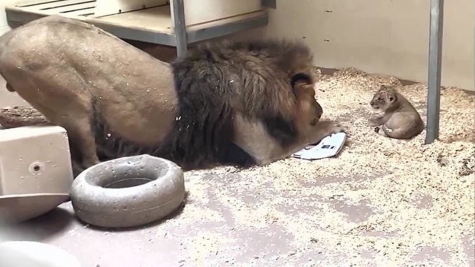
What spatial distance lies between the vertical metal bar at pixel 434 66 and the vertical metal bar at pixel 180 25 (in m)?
1.40

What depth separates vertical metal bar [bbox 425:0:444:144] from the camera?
306 centimetres

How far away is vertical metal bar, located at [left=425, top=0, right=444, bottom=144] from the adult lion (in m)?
0.54

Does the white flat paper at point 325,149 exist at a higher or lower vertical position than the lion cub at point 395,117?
lower

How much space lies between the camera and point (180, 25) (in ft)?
13.0

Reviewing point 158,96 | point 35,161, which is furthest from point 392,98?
point 35,161

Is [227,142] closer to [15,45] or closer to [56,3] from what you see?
[15,45]

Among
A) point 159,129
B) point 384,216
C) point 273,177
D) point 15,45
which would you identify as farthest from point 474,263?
point 15,45

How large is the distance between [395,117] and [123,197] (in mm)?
1437

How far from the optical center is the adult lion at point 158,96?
2.91m

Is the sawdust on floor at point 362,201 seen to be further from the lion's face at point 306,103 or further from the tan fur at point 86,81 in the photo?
the tan fur at point 86,81

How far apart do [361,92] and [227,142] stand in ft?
4.34

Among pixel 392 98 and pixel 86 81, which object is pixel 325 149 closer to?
pixel 392 98

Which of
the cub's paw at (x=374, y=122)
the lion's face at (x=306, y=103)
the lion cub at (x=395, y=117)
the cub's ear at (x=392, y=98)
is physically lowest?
the cub's paw at (x=374, y=122)

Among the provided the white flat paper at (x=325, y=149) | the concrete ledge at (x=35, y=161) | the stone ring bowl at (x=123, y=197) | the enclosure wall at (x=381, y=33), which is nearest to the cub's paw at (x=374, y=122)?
the white flat paper at (x=325, y=149)
